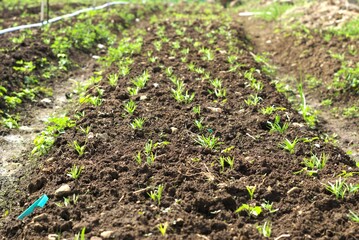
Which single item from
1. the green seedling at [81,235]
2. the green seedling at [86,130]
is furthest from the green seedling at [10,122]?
the green seedling at [81,235]

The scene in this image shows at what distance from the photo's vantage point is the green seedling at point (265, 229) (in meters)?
2.89

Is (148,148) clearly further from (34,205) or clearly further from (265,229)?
(265,229)

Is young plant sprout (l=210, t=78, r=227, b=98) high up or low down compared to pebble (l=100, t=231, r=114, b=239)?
down

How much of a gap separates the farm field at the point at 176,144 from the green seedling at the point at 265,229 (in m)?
0.01

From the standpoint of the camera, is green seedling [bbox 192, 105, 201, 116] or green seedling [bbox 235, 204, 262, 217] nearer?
green seedling [bbox 235, 204, 262, 217]

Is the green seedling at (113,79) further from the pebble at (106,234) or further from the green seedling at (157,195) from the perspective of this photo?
the pebble at (106,234)

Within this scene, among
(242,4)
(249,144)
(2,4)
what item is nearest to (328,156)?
(249,144)

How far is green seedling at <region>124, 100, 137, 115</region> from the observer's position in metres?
4.83

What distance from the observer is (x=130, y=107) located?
16.2 feet

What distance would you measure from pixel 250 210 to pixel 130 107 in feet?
7.03

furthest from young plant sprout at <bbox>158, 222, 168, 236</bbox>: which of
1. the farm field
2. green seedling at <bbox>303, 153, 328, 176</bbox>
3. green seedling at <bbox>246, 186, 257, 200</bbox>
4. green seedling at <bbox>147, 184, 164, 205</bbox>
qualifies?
green seedling at <bbox>303, 153, 328, 176</bbox>

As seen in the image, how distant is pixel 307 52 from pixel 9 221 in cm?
663

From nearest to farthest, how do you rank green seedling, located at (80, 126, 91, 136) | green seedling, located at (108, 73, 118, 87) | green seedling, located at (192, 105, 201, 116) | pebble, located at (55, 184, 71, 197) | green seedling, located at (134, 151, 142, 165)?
1. pebble, located at (55, 184, 71, 197)
2. green seedling, located at (134, 151, 142, 165)
3. green seedling, located at (80, 126, 91, 136)
4. green seedling, located at (192, 105, 201, 116)
5. green seedling, located at (108, 73, 118, 87)

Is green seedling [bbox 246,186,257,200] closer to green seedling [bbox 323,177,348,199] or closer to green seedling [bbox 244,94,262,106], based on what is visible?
green seedling [bbox 323,177,348,199]
